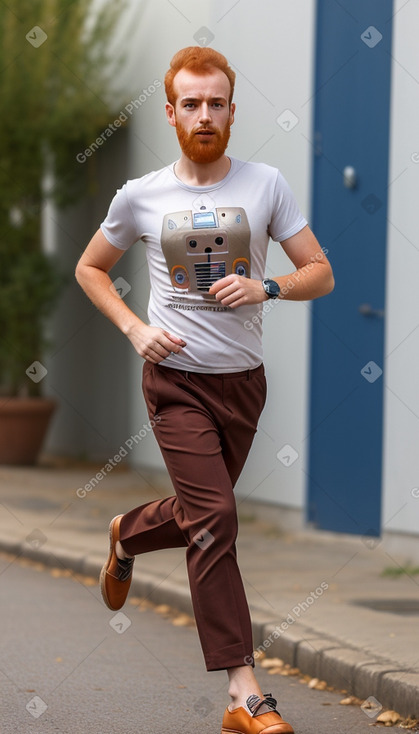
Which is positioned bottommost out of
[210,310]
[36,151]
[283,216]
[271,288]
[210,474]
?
[210,474]

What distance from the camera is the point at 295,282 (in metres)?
4.07

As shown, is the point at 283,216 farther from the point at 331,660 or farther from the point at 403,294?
the point at 403,294

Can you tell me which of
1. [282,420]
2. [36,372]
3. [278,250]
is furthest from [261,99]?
[36,372]

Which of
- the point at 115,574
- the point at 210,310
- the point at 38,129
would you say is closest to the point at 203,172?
the point at 210,310

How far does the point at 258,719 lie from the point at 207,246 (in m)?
1.40

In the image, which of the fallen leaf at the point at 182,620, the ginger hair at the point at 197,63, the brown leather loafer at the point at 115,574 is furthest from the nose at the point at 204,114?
the fallen leaf at the point at 182,620

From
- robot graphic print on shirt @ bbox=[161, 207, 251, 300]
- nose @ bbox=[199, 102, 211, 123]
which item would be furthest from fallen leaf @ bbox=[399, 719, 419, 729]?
nose @ bbox=[199, 102, 211, 123]

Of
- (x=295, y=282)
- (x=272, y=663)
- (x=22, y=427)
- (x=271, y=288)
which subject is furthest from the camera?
(x=22, y=427)

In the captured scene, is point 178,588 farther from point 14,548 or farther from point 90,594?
point 14,548

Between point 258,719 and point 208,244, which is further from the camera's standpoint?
point 208,244

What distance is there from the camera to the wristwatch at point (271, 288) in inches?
156

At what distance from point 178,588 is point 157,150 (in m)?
5.65

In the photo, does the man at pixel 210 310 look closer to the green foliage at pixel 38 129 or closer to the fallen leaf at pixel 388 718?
the fallen leaf at pixel 388 718

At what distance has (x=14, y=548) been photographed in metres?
8.30
